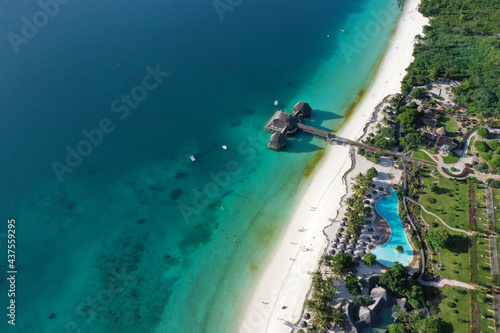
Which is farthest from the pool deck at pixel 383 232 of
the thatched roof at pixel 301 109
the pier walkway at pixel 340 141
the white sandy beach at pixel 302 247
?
the thatched roof at pixel 301 109

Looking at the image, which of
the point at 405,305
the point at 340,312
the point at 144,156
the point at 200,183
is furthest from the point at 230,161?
the point at 405,305

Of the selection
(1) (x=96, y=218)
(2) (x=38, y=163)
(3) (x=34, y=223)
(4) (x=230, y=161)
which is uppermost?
(4) (x=230, y=161)

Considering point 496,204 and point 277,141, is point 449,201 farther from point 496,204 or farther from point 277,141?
point 277,141

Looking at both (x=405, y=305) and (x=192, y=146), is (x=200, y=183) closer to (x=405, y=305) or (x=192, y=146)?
(x=192, y=146)

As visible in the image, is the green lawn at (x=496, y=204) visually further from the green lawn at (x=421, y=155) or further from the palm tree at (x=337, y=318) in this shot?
the palm tree at (x=337, y=318)

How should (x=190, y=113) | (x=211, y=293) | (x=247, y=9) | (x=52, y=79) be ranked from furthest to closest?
(x=247, y=9) < (x=52, y=79) < (x=190, y=113) < (x=211, y=293)

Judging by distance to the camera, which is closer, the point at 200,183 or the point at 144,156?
the point at 200,183
